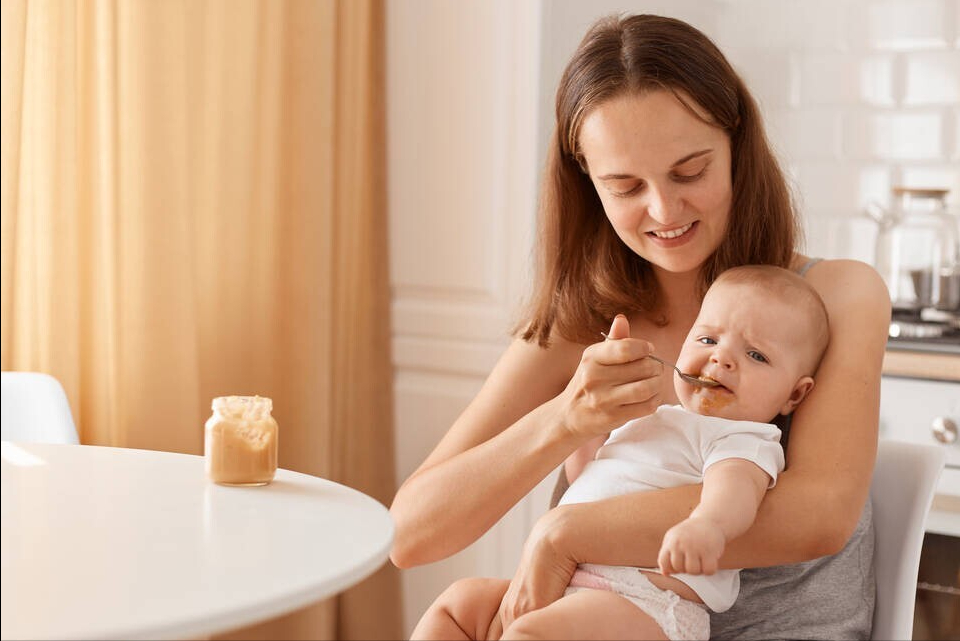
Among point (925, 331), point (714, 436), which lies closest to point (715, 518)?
point (714, 436)

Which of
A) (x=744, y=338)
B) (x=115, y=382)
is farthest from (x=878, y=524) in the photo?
(x=115, y=382)

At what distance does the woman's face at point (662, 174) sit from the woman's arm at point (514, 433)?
0.68ft

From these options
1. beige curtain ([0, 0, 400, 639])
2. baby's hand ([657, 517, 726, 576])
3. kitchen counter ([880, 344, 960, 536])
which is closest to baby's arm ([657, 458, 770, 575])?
baby's hand ([657, 517, 726, 576])

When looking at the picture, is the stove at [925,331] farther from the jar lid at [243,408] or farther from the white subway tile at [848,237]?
the jar lid at [243,408]

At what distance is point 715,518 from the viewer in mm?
1201

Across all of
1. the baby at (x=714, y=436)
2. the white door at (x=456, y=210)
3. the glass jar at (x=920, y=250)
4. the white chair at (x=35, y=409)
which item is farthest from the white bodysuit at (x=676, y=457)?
the glass jar at (x=920, y=250)

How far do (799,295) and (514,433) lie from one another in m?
0.40

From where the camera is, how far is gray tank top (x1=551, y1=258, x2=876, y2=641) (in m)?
1.38

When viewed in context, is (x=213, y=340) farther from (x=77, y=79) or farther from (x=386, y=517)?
(x=386, y=517)

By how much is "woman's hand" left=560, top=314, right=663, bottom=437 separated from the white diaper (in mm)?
168

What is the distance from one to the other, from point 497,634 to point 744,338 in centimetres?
46

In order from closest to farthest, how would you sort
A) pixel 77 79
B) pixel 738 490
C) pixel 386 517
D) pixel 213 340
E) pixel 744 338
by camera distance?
pixel 386 517 < pixel 738 490 < pixel 744 338 < pixel 77 79 < pixel 213 340

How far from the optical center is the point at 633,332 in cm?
170

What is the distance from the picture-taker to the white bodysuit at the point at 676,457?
4.32ft
